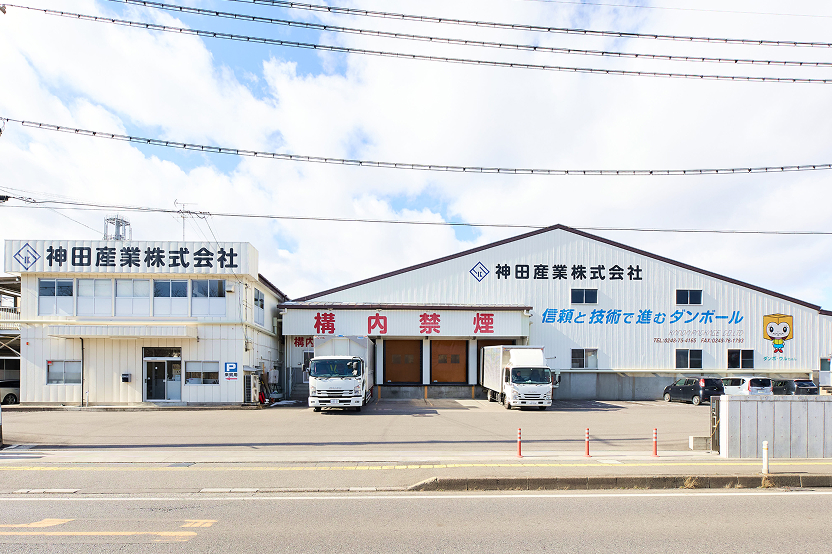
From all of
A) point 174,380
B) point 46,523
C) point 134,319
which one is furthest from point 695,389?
point 46,523

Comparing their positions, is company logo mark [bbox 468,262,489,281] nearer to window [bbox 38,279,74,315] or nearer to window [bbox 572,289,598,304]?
window [bbox 572,289,598,304]

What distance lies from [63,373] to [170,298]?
5987 millimetres

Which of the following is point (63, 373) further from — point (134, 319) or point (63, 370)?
point (134, 319)

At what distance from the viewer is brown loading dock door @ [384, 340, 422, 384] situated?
116 ft

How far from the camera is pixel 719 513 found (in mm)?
8250

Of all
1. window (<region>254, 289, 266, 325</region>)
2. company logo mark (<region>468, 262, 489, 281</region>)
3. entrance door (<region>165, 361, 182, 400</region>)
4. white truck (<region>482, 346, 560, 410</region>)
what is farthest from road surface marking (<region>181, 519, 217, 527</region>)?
company logo mark (<region>468, 262, 489, 281</region>)

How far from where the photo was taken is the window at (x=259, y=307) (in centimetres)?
3011

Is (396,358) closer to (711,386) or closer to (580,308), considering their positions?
(580,308)

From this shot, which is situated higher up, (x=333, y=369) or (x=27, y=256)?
(x=27, y=256)

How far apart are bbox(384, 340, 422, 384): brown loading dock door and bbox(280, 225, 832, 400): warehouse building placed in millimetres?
62

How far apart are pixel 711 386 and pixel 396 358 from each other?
17.7m

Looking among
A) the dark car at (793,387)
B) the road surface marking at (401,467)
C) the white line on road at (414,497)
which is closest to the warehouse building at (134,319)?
the road surface marking at (401,467)

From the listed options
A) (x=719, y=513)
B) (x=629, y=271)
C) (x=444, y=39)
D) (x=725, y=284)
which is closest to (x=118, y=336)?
(x=444, y=39)

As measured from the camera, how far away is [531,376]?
26.1 meters
